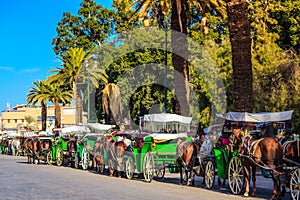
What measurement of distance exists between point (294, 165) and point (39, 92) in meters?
53.7

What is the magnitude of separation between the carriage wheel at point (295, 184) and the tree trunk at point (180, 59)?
→ 14586 mm

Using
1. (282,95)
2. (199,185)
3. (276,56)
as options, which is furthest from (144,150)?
(276,56)

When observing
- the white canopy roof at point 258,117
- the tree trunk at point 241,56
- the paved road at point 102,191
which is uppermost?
the tree trunk at point 241,56

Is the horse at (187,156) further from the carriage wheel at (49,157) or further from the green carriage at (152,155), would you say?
the carriage wheel at (49,157)

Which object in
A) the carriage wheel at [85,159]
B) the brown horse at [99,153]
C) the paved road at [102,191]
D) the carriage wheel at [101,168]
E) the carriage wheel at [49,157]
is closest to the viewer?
the paved road at [102,191]

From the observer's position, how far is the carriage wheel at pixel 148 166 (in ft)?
64.2

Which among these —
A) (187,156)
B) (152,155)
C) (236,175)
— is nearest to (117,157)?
(152,155)

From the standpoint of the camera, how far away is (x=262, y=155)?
14195mm

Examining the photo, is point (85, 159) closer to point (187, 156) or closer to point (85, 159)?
point (85, 159)

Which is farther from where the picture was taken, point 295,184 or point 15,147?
point 15,147

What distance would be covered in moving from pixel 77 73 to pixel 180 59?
28859mm

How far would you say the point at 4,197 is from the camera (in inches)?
570

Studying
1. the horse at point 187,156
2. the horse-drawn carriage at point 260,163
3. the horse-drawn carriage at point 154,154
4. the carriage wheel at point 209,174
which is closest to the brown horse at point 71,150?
the horse-drawn carriage at point 154,154

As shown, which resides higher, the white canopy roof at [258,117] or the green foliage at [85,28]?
the green foliage at [85,28]
